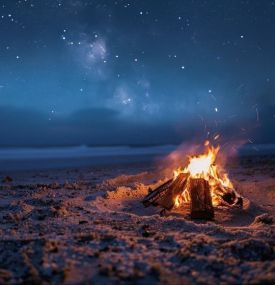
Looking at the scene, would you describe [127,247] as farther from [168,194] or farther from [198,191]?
[168,194]

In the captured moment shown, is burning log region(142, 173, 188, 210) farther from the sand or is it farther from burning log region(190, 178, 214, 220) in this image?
burning log region(190, 178, 214, 220)

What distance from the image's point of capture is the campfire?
336 inches

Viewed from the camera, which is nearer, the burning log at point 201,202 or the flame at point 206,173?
the burning log at point 201,202

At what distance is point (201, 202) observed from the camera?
8.52m

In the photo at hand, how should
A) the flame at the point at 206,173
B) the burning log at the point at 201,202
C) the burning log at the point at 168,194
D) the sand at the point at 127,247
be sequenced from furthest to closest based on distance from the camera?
1. the flame at the point at 206,173
2. the burning log at the point at 168,194
3. the burning log at the point at 201,202
4. the sand at the point at 127,247

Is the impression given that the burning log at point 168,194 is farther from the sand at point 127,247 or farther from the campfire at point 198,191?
the sand at point 127,247

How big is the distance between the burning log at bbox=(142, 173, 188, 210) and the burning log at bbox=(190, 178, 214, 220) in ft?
2.41

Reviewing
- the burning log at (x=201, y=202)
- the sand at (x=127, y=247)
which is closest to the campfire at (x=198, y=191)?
the burning log at (x=201, y=202)

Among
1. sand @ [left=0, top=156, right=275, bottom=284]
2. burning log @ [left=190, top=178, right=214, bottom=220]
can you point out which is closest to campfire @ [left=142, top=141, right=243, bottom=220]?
burning log @ [left=190, top=178, right=214, bottom=220]

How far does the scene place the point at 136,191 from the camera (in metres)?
11.6

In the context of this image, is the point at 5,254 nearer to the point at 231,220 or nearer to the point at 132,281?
the point at 132,281

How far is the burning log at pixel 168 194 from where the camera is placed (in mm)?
9389

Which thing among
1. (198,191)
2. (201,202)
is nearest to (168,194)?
(198,191)

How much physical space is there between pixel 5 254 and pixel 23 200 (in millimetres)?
4793
